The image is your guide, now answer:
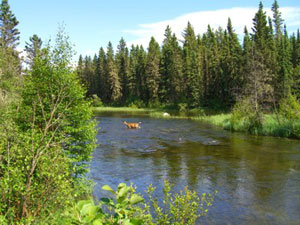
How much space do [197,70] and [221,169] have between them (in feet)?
165

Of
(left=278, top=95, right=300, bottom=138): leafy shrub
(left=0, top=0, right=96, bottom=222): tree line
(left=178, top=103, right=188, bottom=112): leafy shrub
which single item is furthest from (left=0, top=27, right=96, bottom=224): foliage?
(left=178, top=103, right=188, bottom=112): leafy shrub

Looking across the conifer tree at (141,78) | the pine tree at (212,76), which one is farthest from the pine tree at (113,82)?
the pine tree at (212,76)

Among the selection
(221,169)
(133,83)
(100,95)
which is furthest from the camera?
(100,95)

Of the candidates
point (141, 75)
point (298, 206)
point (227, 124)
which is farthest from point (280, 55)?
point (298, 206)

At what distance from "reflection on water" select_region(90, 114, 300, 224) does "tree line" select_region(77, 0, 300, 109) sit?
37.4 ft

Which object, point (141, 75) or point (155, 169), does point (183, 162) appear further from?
point (141, 75)

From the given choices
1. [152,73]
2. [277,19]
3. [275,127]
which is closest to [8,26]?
[152,73]

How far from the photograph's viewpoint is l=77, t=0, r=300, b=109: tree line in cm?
5331

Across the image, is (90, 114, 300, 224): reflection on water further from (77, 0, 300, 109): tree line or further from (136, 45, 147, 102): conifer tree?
(136, 45, 147, 102): conifer tree

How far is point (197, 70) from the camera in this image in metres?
65.0

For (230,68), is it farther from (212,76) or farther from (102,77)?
(102,77)

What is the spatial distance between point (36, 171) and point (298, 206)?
29.3 feet

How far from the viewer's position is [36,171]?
6219 mm

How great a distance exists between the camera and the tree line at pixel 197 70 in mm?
53312
